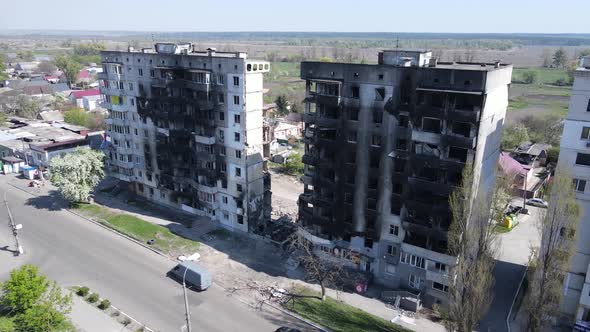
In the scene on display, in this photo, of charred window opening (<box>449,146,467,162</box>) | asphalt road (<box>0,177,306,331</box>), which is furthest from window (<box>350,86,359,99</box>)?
asphalt road (<box>0,177,306,331</box>)

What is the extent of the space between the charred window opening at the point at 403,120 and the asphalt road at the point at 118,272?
24.2 m

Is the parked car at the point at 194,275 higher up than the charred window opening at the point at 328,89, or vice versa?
the charred window opening at the point at 328,89

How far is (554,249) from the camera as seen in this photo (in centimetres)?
3806

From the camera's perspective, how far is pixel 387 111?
44.6 metres

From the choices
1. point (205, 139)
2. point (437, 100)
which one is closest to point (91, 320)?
point (205, 139)

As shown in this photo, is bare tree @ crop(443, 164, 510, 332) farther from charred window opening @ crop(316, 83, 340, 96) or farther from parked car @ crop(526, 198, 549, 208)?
parked car @ crop(526, 198, 549, 208)

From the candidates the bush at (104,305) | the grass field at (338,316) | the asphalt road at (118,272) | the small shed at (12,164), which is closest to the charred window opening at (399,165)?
the grass field at (338,316)

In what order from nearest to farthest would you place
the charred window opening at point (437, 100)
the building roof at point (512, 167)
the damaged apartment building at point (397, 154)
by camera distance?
1. the damaged apartment building at point (397, 154)
2. the charred window opening at point (437, 100)
3. the building roof at point (512, 167)

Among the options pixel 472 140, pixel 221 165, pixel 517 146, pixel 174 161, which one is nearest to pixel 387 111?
pixel 472 140

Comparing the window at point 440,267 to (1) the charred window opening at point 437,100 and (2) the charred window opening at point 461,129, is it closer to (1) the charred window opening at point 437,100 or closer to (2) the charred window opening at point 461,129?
(2) the charred window opening at point 461,129

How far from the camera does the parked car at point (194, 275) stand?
160 ft

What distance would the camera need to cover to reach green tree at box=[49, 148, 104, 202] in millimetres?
68188

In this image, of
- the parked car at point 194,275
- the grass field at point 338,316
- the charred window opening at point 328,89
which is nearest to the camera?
the grass field at point 338,316

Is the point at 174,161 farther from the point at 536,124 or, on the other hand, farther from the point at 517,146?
the point at 536,124
